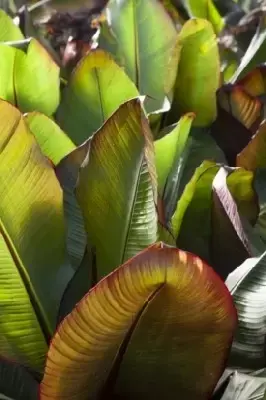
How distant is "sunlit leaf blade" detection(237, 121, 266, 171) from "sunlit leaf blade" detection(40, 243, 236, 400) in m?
0.30

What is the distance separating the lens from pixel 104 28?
1043mm

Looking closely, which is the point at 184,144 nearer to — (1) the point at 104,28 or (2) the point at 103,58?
(2) the point at 103,58

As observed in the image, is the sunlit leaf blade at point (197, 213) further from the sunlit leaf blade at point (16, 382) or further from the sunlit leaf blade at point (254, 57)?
the sunlit leaf blade at point (254, 57)

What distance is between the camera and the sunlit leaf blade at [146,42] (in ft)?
3.29

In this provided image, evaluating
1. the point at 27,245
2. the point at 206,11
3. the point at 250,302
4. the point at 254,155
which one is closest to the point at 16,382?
the point at 27,245

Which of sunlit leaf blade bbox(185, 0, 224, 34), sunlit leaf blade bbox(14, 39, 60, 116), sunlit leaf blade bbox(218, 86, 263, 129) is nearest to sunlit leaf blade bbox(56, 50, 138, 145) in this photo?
sunlit leaf blade bbox(14, 39, 60, 116)

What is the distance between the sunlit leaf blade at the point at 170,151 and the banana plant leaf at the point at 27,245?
6.5 inches

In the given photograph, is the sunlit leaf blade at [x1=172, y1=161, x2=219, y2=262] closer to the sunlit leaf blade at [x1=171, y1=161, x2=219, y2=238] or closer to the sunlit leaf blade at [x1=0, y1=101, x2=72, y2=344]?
the sunlit leaf blade at [x1=171, y1=161, x2=219, y2=238]

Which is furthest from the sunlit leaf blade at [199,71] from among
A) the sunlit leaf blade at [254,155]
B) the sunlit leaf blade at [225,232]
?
the sunlit leaf blade at [225,232]

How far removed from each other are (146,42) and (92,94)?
17 centimetres

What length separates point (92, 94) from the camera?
90cm

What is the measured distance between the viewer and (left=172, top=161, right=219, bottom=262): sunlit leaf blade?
0.74 m

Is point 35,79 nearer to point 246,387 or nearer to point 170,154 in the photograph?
point 170,154

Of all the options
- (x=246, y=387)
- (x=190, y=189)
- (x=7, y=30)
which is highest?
(x=7, y=30)
